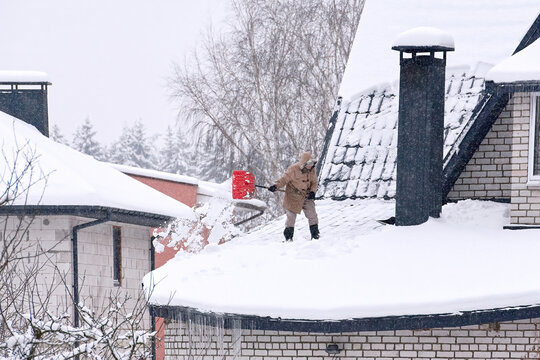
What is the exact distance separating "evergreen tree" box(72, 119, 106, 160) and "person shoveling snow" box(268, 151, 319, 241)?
220ft

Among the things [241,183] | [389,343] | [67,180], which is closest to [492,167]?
[389,343]

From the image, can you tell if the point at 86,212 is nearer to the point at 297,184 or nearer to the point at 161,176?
the point at 297,184

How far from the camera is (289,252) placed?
12.6 metres

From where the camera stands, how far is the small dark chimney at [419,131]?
12.8 m

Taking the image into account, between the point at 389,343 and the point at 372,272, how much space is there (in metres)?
0.72

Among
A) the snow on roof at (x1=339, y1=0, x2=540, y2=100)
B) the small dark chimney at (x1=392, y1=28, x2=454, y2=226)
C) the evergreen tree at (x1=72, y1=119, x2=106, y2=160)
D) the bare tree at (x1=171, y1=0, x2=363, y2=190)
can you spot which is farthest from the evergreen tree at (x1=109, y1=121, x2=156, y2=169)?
the small dark chimney at (x1=392, y1=28, x2=454, y2=226)

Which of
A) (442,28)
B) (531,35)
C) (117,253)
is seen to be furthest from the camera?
(117,253)

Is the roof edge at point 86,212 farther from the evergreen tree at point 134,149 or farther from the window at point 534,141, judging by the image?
the evergreen tree at point 134,149

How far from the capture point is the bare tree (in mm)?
27906

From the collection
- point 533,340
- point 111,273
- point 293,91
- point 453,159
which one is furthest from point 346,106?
point 293,91

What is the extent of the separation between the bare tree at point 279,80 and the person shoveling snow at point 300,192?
1419 centimetres

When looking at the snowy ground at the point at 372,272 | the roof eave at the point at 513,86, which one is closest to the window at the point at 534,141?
the roof eave at the point at 513,86

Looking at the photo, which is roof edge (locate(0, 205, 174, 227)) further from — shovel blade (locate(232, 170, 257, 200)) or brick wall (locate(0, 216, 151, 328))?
shovel blade (locate(232, 170, 257, 200))

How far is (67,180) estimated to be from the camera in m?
18.3
